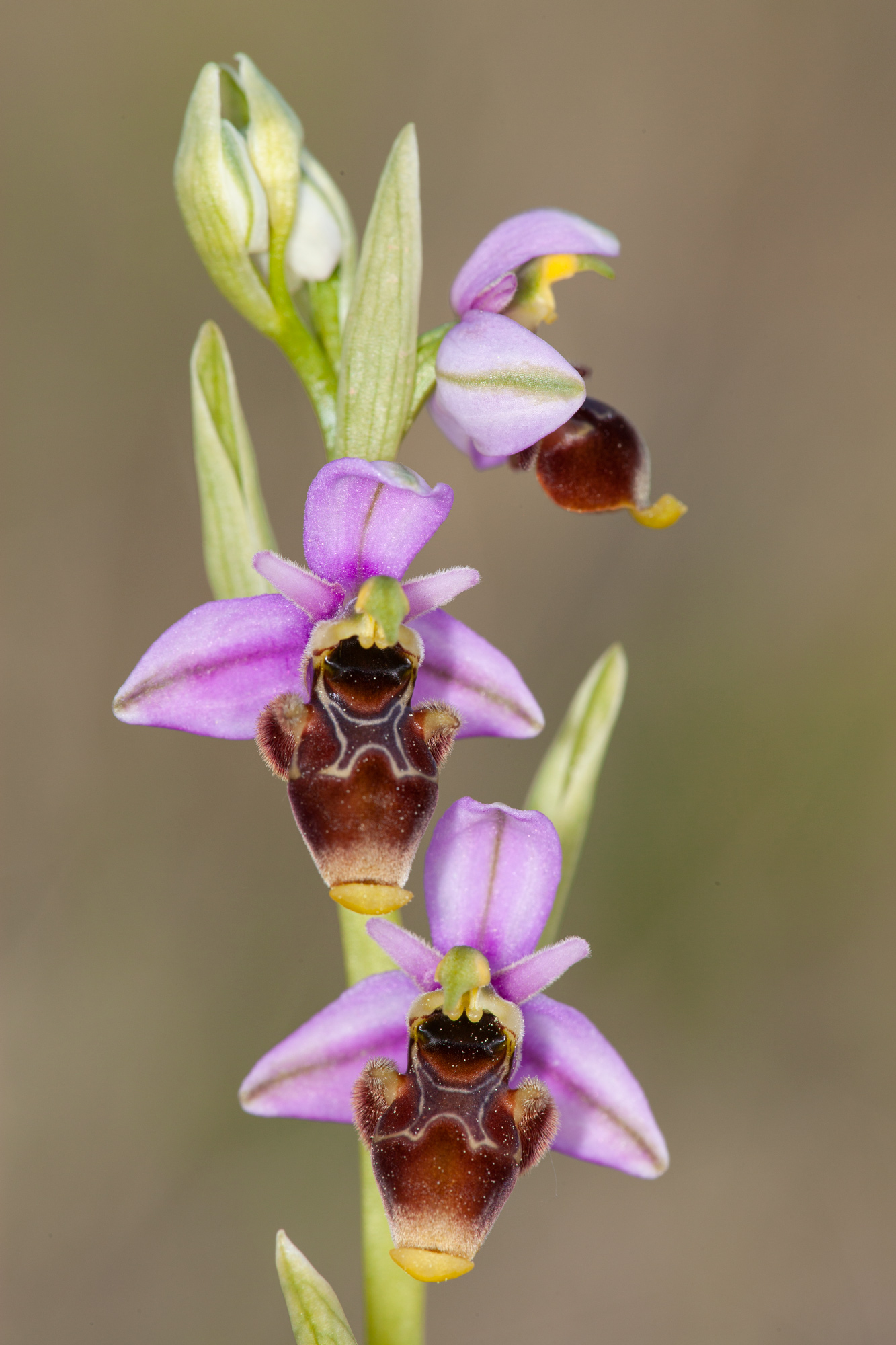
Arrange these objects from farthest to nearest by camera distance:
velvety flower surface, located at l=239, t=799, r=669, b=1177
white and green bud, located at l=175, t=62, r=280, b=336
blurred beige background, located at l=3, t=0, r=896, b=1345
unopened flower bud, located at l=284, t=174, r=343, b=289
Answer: blurred beige background, located at l=3, t=0, r=896, b=1345, unopened flower bud, located at l=284, t=174, r=343, b=289, white and green bud, located at l=175, t=62, r=280, b=336, velvety flower surface, located at l=239, t=799, r=669, b=1177

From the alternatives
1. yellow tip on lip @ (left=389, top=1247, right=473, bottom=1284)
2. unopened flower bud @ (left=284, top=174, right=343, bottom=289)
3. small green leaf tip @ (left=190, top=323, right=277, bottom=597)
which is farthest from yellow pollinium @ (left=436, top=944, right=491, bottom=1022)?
unopened flower bud @ (left=284, top=174, right=343, bottom=289)

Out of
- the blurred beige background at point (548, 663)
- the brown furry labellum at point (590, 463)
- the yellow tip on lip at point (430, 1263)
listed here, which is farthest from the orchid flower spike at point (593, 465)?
the blurred beige background at point (548, 663)

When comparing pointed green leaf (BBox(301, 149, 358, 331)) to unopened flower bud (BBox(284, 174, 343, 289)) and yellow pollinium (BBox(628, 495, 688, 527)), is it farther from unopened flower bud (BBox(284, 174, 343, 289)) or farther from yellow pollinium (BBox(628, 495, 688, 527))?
yellow pollinium (BBox(628, 495, 688, 527))

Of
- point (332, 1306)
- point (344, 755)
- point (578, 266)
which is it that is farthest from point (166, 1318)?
point (578, 266)

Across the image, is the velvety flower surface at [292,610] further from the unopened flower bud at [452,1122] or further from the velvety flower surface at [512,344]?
the unopened flower bud at [452,1122]

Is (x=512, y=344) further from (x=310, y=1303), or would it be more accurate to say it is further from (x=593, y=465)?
(x=310, y=1303)

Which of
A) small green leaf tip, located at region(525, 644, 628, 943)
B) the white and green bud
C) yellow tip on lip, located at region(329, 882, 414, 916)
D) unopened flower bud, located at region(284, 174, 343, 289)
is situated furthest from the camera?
small green leaf tip, located at region(525, 644, 628, 943)

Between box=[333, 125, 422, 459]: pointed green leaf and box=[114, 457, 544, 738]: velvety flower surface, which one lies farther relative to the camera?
box=[333, 125, 422, 459]: pointed green leaf
